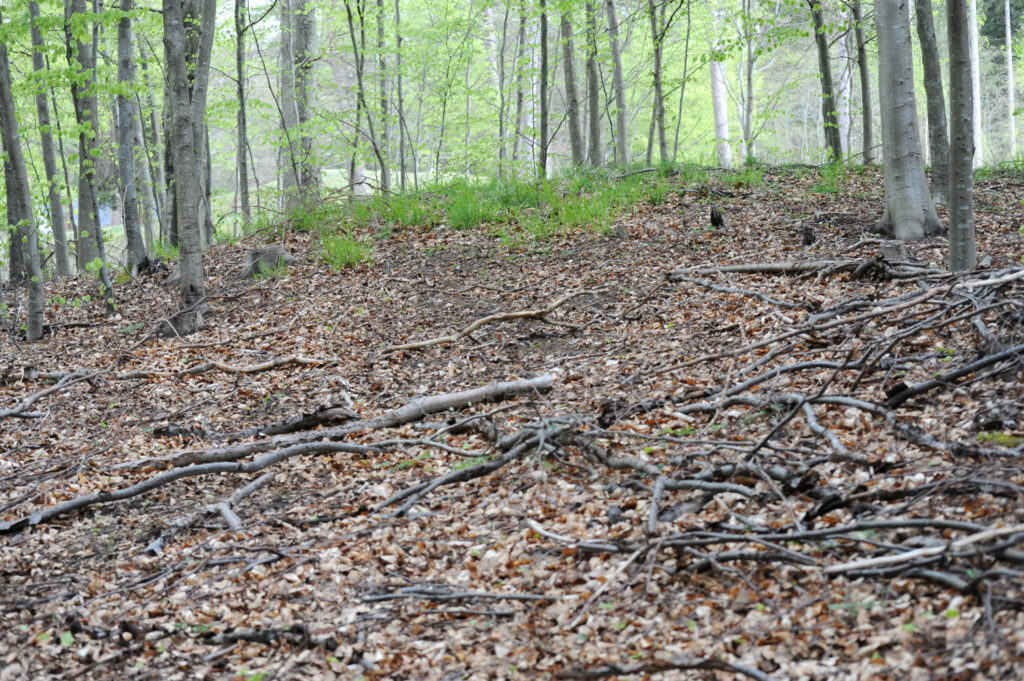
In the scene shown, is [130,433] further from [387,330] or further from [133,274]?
[133,274]

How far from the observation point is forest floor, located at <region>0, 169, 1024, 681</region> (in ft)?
9.06

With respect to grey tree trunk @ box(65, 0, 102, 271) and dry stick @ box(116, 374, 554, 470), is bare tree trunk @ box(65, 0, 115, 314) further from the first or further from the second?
dry stick @ box(116, 374, 554, 470)

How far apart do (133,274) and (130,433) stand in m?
5.82

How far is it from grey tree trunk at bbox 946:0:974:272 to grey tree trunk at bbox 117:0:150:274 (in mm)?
8994

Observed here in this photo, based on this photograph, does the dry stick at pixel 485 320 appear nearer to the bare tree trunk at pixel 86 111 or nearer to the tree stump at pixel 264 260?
the tree stump at pixel 264 260

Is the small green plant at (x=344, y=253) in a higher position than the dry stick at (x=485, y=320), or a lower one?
higher

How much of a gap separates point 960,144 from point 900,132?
174 centimetres

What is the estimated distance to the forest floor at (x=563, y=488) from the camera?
2762 millimetres

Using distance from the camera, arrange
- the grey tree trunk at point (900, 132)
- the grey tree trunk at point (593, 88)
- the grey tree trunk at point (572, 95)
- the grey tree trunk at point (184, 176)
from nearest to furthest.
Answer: the grey tree trunk at point (900, 132) < the grey tree trunk at point (184, 176) < the grey tree trunk at point (572, 95) < the grey tree trunk at point (593, 88)

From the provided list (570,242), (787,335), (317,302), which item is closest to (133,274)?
(317,302)

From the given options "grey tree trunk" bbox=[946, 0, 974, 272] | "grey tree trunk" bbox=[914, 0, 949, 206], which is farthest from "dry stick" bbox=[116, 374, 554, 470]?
"grey tree trunk" bbox=[914, 0, 949, 206]

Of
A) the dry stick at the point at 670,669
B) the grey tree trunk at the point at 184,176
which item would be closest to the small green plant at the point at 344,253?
the grey tree trunk at the point at 184,176

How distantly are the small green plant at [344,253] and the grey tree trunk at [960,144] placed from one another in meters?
6.22

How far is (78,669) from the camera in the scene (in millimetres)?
3070
